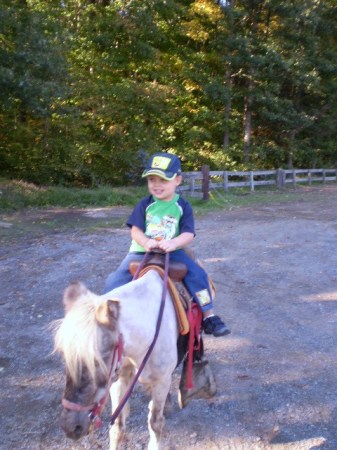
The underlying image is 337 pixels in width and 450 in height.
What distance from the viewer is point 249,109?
87.1 ft

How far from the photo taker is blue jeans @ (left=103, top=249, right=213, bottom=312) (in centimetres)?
337

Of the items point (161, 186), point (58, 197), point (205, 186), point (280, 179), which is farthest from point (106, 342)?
point (280, 179)

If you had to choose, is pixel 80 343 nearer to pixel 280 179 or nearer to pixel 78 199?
pixel 78 199

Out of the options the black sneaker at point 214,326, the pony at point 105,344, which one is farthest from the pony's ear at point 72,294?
the black sneaker at point 214,326

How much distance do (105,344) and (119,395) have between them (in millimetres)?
1079

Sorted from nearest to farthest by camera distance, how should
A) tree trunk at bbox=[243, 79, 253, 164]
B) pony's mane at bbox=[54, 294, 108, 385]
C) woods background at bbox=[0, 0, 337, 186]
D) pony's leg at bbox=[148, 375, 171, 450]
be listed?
pony's mane at bbox=[54, 294, 108, 385]
pony's leg at bbox=[148, 375, 171, 450]
woods background at bbox=[0, 0, 337, 186]
tree trunk at bbox=[243, 79, 253, 164]

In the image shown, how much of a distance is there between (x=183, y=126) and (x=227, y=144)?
2.86m

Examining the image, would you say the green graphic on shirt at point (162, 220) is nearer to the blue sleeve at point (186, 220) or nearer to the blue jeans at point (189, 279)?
the blue sleeve at point (186, 220)

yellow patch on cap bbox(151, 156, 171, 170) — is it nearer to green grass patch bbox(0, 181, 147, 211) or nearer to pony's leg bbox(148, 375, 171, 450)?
pony's leg bbox(148, 375, 171, 450)

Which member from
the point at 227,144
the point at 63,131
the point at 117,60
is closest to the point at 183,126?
the point at 227,144

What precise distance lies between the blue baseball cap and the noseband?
1.36 meters

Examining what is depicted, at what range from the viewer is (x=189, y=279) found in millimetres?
3393

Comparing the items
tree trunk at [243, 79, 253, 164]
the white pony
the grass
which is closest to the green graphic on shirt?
the white pony

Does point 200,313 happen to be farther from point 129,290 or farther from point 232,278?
point 232,278
